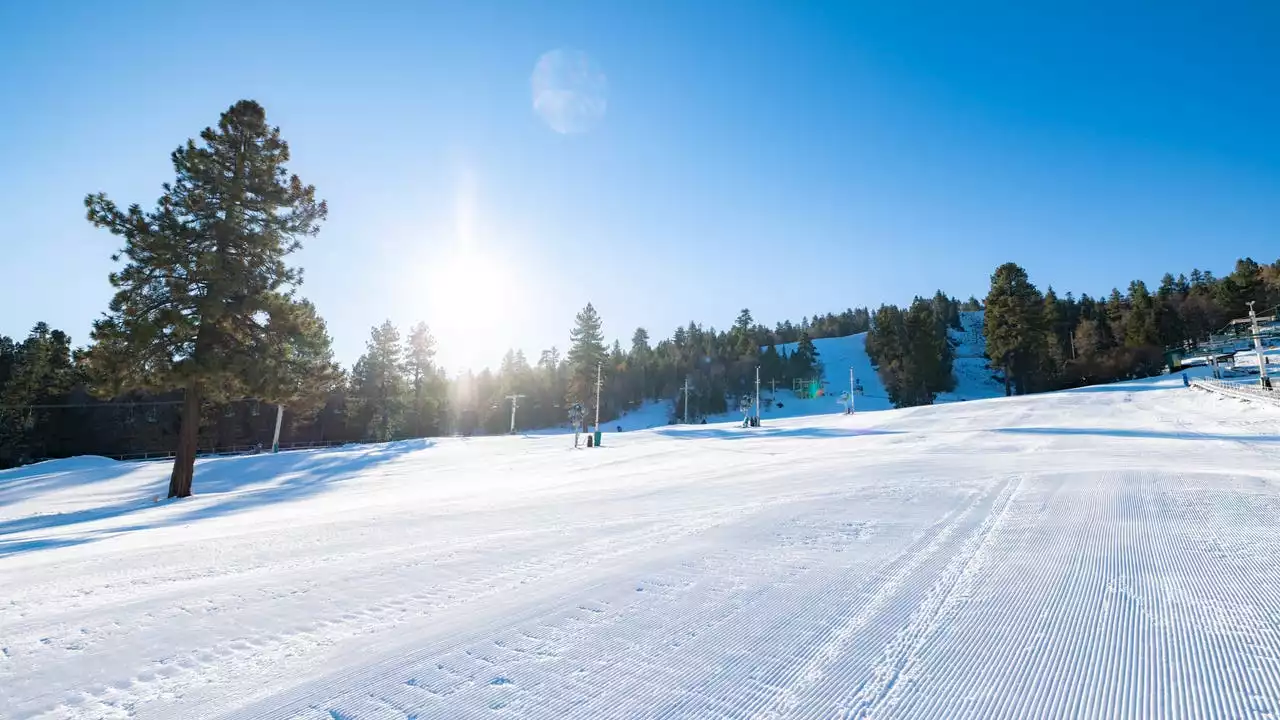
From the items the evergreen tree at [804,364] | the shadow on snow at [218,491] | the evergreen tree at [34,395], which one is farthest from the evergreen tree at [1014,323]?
the evergreen tree at [34,395]

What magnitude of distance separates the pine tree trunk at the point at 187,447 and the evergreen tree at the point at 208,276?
3 centimetres

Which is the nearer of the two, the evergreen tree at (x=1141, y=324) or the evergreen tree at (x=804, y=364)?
the evergreen tree at (x=1141, y=324)

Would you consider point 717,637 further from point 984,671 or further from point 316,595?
point 316,595

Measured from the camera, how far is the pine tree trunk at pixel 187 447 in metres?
15.7

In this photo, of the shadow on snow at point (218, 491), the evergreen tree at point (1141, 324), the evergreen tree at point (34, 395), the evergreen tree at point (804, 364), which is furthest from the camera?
the evergreen tree at point (804, 364)

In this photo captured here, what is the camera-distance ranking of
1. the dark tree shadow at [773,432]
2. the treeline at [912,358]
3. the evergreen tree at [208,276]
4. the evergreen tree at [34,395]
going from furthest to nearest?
the treeline at [912,358] < the evergreen tree at [34,395] < the dark tree shadow at [773,432] < the evergreen tree at [208,276]

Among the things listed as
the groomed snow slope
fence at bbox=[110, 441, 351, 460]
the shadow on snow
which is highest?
the groomed snow slope

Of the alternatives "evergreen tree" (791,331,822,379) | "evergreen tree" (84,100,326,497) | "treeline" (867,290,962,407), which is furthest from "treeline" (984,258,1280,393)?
"evergreen tree" (84,100,326,497)

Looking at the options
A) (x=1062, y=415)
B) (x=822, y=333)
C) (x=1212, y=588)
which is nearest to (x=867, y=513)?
(x=1212, y=588)

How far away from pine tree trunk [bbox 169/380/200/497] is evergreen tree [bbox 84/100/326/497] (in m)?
0.03

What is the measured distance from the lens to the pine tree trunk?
15727 mm

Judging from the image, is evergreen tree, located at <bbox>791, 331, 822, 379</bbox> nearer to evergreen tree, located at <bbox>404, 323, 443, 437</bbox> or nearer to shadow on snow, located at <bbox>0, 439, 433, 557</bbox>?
evergreen tree, located at <bbox>404, 323, 443, 437</bbox>

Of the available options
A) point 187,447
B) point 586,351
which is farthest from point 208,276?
point 586,351

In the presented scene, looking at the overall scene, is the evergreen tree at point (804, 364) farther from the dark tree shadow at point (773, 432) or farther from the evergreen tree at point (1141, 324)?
the dark tree shadow at point (773, 432)
